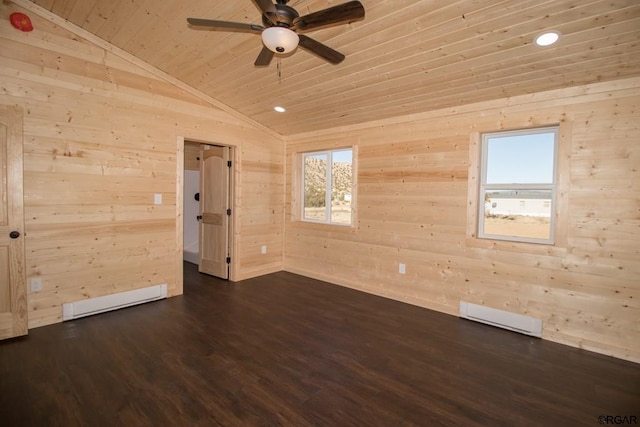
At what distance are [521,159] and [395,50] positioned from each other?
1844mm

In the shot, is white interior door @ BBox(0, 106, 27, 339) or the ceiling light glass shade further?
white interior door @ BBox(0, 106, 27, 339)

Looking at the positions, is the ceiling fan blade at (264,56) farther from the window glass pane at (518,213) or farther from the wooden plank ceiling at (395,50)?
the window glass pane at (518,213)

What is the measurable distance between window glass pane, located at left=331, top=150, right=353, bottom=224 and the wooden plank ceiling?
851 mm

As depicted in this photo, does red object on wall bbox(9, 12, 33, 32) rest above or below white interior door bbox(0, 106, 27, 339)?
above

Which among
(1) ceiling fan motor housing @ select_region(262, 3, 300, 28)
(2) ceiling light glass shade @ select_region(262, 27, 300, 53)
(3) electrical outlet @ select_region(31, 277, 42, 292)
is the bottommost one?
(3) electrical outlet @ select_region(31, 277, 42, 292)

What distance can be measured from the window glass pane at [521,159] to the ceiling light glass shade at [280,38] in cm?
264

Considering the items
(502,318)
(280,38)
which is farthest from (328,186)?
(280,38)

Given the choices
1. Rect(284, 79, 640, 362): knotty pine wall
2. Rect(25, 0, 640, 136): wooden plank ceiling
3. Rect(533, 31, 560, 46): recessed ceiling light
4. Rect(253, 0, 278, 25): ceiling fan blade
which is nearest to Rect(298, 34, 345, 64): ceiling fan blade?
Rect(253, 0, 278, 25): ceiling fan blade

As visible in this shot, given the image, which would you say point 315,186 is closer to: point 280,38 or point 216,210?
point 216,210

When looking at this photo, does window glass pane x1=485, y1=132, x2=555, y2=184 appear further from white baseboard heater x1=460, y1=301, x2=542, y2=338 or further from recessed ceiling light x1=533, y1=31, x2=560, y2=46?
white baseboard heater x1=460, y1=301, x2=542, y2=338

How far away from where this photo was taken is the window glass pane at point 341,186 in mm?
4941

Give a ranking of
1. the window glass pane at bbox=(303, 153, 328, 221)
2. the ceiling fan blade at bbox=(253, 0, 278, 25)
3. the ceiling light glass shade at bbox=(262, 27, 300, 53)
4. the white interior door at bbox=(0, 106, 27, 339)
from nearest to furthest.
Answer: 1. the ceiling fan blade at bbox=(253, 0, 278, 25)
2. the ceiling light glass shade at bbox=(262, 27, 300, 53)
3. the white interior door at bbox=(0, 106, 27, 339)
4. the window glass pane at bbox=(303, 153, 328, 221)

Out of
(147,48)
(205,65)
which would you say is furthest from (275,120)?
(147,48)

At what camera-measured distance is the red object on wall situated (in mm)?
3025
